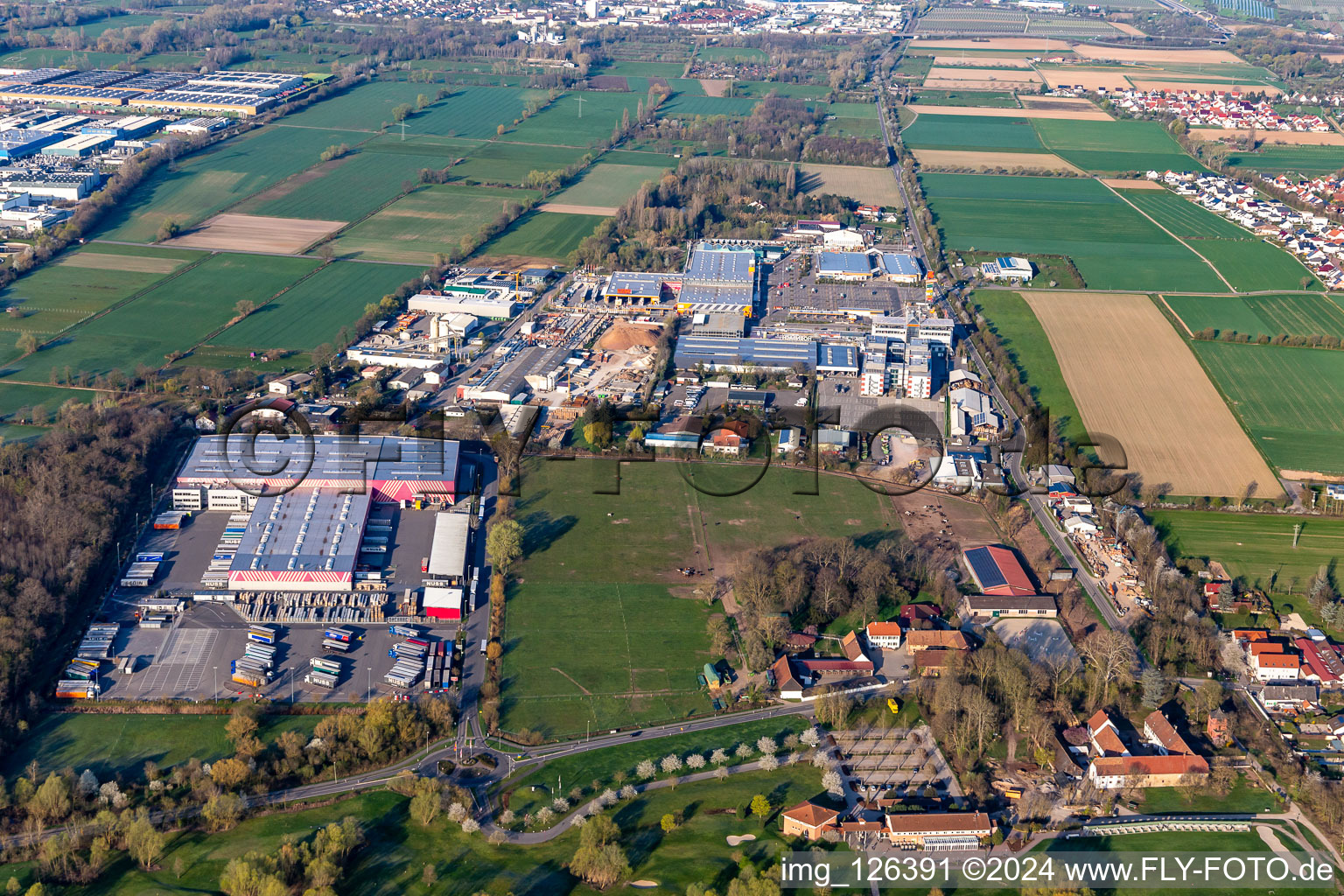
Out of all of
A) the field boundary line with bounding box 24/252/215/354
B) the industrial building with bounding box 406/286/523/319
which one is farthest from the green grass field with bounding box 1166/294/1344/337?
the field boundary line with bounding box 24/252/215/354

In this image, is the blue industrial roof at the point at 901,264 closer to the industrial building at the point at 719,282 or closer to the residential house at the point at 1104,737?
the industrial building at the point at 719,282

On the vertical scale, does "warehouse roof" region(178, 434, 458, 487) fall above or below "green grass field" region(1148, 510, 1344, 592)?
above

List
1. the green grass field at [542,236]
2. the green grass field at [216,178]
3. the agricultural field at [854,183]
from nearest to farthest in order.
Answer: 1. the green grass field at [542,236]
2. the green grass field at [216,178]
3. the agricultural field at [854,183]

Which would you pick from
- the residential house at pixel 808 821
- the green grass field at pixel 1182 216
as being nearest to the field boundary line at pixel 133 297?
the residential house at pixel 808 821

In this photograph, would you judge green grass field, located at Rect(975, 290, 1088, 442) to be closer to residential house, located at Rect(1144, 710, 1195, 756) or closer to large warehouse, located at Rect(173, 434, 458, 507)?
residential house, located at Rect(1144, 710, 1195, 756)

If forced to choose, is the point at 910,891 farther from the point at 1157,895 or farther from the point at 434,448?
A: the point at 434,448

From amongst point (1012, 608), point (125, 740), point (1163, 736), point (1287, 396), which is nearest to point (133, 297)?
point (125, 740)
